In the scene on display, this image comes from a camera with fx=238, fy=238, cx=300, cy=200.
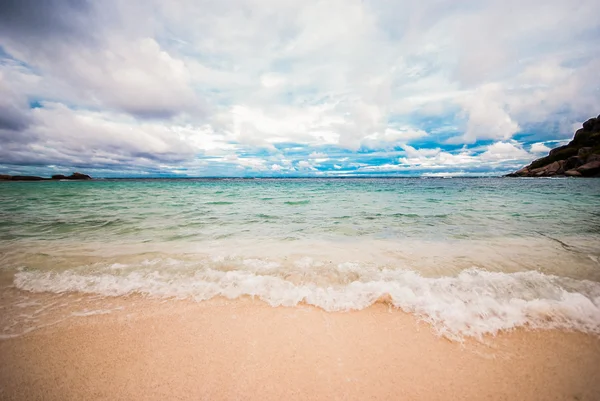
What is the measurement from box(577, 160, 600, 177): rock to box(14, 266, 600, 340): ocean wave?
105447 millimetres

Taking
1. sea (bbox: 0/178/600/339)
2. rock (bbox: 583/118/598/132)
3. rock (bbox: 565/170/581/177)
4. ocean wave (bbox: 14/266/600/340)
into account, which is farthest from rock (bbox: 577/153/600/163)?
ocean wave (bbox: 14/266/600/340)

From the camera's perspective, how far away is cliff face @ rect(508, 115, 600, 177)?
239 ft

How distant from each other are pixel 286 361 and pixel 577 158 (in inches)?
4852

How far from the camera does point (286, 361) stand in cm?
266

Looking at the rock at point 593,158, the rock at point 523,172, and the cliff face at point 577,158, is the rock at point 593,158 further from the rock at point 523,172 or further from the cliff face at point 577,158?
the rock at point 523,172

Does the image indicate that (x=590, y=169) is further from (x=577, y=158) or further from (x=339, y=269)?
(x=339, y=269)

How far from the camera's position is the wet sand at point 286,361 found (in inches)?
90.8

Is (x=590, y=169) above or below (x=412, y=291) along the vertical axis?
above

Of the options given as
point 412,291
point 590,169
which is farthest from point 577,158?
point 412,291

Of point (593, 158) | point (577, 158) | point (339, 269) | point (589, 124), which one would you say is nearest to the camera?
point (339, 269)

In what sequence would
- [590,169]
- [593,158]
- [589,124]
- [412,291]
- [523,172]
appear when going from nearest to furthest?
[412,291] < [590,169] < [593,158] < [589,124] < [523,172]

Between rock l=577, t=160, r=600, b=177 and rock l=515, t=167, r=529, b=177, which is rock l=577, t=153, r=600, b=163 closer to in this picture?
rock l=577, t=160, r=600, b=177

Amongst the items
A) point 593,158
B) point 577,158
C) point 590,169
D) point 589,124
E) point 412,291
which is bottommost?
point 412,291

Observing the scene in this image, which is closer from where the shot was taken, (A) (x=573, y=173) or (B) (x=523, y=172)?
(A) (x=573, y=173)
